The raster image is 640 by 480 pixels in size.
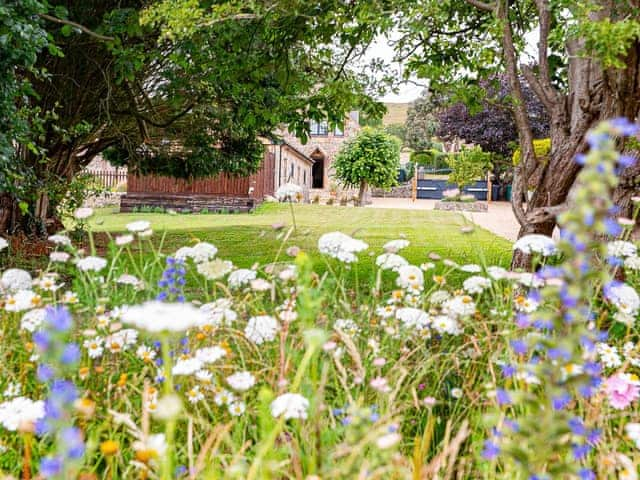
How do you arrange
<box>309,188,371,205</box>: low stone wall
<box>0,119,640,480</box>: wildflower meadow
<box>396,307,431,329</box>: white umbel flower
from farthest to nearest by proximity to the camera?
<box>309,188,371,205</box>: low stone wall → <box>396,307,431,329</box>: white umbel flower → <box>0,119,640,480</box>: wildflower meadow

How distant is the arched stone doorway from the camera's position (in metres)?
36.1

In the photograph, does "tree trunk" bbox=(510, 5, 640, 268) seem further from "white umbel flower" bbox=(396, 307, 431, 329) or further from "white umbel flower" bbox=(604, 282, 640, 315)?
"white umbel flower" bbox=(396, 307, 431, 329)

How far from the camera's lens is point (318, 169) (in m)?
36.6

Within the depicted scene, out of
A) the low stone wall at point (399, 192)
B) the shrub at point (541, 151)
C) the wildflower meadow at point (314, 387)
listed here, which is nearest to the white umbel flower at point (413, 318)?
the wildflower meadow at point (314, 387)

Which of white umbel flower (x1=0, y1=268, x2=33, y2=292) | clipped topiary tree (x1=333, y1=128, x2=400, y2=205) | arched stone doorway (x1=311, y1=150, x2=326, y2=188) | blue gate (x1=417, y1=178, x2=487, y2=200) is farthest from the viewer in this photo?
arched stone doorway (x1=311, y1=150, x2=326, y2=188)

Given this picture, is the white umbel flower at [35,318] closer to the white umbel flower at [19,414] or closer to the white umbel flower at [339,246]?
the white umbel flower at [19,414]

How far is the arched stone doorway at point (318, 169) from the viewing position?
36062mm

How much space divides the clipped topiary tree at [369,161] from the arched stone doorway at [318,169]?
720cm

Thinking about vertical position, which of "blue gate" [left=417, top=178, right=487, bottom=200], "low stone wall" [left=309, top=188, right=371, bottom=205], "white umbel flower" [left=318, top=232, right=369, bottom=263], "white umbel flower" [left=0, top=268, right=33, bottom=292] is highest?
"blue gate" [left=417, top=178, right=487, bottom=200]

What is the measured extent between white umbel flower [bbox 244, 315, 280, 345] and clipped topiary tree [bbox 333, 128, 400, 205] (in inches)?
999

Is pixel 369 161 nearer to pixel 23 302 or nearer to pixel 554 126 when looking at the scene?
pixel 554 126

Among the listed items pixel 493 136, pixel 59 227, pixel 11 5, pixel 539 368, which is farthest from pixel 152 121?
pixel 493 136

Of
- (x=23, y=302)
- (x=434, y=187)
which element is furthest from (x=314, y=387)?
(x=434, y=187)

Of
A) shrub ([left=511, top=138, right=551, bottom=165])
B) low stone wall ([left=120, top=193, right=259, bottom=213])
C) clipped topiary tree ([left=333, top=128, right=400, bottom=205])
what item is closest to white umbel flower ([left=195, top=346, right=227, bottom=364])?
shrub ([left=511, top=138, right=551, bottom=165])
